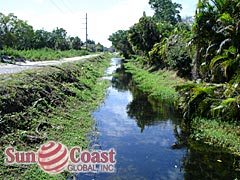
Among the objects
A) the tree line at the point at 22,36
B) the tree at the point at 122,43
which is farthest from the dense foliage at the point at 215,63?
the tree at the point at 122,43

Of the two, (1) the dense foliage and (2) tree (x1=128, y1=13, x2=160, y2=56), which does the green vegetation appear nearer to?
(1) the dense foliage

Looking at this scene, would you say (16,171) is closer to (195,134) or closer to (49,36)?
(195,134)

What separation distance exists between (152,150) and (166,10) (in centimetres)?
5663

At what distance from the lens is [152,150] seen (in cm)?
952

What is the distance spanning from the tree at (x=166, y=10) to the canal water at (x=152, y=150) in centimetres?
5002

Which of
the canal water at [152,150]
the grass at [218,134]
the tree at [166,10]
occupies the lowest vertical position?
the canal water at [152,150]

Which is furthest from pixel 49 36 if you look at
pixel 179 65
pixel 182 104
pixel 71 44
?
pixel 182 104

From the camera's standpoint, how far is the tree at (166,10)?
6191cm

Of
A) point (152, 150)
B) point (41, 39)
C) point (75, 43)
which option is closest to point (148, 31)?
point (152, 150)

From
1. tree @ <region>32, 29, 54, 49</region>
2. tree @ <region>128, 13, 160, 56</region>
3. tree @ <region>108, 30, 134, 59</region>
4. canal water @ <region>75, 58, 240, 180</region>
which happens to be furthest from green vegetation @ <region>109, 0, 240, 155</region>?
tree @ <region>32, 29, 54, 49</region>

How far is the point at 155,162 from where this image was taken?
851cm

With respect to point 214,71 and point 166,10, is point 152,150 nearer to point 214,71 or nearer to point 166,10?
point 214,71

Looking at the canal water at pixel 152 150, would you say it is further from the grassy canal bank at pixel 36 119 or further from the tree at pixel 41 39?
the tree at pixel 41 39

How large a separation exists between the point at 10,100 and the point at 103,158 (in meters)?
3.94
